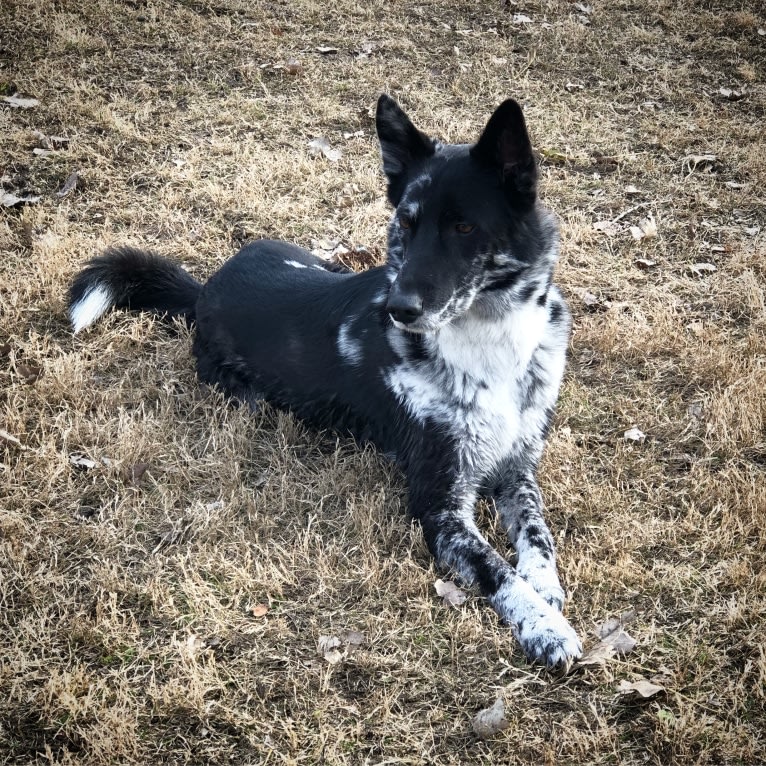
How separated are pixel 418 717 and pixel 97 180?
16.6 ft

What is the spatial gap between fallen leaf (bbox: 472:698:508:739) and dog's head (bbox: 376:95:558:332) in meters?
1.41

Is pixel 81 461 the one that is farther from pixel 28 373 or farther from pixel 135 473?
pixel 28 373

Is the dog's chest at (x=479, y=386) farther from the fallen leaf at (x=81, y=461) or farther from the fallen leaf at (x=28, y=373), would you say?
the fallen leaf at (x=28, y=373)

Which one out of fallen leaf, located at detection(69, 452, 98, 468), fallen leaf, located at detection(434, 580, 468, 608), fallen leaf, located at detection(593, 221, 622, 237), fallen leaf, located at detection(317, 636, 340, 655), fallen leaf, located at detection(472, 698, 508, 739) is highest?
fallen leaf, located at detection(593, 221, 622, 237)

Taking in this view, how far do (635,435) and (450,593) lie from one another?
1.49 m

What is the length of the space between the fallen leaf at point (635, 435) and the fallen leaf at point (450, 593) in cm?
141

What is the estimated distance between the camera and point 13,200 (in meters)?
5.61

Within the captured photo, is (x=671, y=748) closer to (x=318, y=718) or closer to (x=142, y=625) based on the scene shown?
(x=318, y=718)

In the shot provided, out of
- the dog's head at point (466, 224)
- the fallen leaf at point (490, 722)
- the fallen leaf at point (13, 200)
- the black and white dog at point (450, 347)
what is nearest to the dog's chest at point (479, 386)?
the black and white dog at point (450, 347)

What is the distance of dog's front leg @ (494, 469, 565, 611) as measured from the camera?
2992 millimetres

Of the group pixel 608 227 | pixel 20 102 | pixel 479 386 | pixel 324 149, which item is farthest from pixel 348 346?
pixel 20 102

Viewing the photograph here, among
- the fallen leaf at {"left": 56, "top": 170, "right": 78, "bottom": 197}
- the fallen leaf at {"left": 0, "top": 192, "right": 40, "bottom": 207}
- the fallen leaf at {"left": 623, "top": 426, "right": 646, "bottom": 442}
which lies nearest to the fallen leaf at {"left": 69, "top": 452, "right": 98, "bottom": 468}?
the fallen leaf at {"left": 623, "top": 426, "right": 646, "bottom": 442}

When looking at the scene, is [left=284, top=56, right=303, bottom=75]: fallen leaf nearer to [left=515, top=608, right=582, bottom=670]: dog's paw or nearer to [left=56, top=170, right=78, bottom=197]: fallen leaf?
[left=56, top=170, right=78, bottom=197]: fallen leaf

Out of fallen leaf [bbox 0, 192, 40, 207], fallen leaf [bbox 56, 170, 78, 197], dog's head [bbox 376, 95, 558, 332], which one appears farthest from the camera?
fallen leaf [bbox 56, 170, 78, 197]
